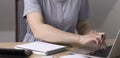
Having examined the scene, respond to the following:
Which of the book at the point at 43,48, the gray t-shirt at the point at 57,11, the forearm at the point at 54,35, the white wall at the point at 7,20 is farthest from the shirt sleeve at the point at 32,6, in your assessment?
the white wall at the point at 7,20

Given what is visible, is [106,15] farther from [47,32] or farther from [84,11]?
[47,32]

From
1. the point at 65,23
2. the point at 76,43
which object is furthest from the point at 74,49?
the point at 65,23

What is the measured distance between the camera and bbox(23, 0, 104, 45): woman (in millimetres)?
1415

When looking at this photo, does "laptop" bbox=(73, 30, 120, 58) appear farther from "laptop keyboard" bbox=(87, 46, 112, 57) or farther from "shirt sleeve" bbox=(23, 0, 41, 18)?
"shirt sleeve" bbox=(23, 0, 41, 18)

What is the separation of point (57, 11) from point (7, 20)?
3.44 feet

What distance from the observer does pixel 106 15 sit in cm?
270

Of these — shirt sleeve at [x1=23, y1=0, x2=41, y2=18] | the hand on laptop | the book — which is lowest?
the book

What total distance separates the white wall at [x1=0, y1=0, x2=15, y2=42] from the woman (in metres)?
0.87

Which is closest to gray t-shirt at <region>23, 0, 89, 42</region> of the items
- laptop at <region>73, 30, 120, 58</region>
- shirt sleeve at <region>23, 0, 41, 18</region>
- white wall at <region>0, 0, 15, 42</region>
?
shirt sleeve at <region>23, 0, 41, 18</region>

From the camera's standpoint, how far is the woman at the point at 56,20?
4.64ft

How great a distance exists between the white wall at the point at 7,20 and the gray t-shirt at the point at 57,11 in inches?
34.4

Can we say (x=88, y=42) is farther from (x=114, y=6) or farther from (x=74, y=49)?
(x=114, y=6)

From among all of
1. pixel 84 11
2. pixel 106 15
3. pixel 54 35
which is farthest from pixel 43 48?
pixel 106 15

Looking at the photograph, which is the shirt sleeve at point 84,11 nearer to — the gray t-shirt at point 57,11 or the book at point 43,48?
the gray t-shirt at point 57,11
